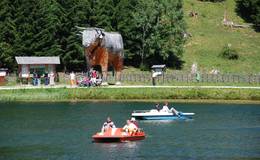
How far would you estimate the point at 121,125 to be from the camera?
241 ft

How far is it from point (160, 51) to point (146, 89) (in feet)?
93.0

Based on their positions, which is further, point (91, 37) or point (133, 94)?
point (91, 37)

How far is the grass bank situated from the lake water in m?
4.07

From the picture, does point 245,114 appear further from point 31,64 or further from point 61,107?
point 31,64

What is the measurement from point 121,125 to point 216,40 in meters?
77.9

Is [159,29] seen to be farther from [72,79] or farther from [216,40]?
[72,79]

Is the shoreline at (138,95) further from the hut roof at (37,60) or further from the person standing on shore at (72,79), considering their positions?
the hut roof at (37,60)

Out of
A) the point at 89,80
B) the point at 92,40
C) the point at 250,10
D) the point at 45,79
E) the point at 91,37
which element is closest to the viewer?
the point at 89,80

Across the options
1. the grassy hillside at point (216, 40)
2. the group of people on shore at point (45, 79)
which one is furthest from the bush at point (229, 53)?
the group of people on shore at point (45, 79)

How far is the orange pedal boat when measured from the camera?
62.7 meters

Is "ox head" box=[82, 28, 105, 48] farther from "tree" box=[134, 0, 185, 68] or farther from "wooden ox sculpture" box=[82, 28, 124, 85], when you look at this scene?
"tree" box=[134, 0, 185, 68]

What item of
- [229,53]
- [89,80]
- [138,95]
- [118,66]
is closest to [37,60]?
[89,80]

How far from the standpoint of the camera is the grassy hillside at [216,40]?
134000 millimetres

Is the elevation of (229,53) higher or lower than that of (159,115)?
higher
